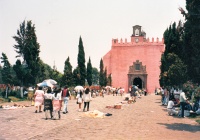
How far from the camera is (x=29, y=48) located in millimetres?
31094

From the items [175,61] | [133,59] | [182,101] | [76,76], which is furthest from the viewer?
[133,59]

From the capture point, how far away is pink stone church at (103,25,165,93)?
200 ft

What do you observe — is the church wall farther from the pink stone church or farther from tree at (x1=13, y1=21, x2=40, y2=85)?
tree at (x1=13, y1=21, x2=40, y2=85)

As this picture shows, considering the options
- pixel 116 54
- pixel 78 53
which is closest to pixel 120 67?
pixel 116 54

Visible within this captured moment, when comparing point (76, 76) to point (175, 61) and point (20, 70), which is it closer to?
point (20, 70)

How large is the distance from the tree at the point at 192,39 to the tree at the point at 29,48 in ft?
69.0

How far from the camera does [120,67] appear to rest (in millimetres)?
62594

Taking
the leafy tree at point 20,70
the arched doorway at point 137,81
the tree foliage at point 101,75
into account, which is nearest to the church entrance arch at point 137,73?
the arched doorway at point 137,81

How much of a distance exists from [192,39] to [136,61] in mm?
49217

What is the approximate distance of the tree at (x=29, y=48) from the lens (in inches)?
1226

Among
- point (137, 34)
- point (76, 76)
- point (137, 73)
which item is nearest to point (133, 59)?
point (137, 73)

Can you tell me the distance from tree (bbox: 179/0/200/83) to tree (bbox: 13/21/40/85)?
21020mm

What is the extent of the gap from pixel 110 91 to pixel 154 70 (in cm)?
1198

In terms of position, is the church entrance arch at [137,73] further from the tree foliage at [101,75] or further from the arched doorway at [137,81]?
the tree foliage at [101,75]
